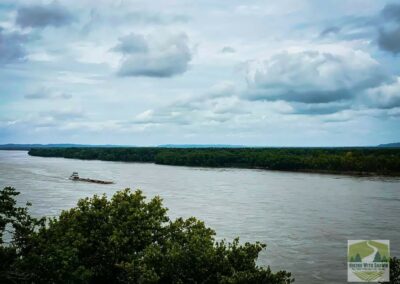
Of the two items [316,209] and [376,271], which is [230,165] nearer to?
[316,209]

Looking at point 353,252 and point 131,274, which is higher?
point 131,274

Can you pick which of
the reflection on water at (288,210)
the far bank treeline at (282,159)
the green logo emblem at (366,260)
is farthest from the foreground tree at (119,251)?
the far bank treeline at (282,159)

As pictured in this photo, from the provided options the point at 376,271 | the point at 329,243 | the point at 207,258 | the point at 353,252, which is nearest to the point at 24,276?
the point at 207,258

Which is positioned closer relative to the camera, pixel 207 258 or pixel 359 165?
pixel 207 258

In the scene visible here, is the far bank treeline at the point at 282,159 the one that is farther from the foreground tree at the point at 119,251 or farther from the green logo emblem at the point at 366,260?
the foreground tree at the point at 119,251

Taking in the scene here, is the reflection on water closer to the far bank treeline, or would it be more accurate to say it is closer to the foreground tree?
the foreground tree

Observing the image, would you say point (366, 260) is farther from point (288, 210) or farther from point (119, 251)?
point (288, 210)
